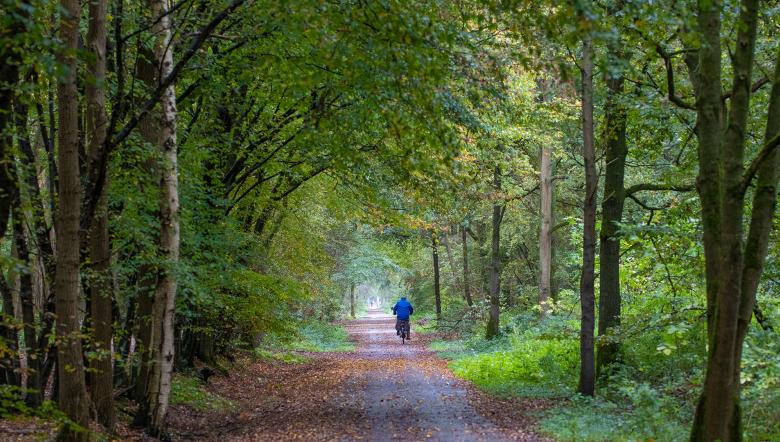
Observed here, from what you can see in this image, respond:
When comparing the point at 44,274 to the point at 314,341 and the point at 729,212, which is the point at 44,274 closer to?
the point at 729,212

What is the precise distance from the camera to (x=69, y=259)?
6.62 m

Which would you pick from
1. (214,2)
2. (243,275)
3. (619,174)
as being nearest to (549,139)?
(619,174)

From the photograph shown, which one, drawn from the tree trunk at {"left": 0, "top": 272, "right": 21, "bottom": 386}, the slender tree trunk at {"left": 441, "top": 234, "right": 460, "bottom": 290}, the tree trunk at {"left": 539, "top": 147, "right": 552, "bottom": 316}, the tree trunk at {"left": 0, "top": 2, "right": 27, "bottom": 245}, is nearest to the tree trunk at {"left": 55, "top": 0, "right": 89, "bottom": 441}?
the tree trunk at {"left": 0, "top": 2, "right": 27, "bottom": 245}

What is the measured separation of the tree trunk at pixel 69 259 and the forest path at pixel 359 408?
9.72 feet

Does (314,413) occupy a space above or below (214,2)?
below

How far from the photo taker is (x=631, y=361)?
12461 millimetres

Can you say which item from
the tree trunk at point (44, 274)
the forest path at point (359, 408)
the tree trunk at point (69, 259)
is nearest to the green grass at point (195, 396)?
the forest path at point (359, 408)

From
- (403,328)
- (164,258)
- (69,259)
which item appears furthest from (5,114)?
(403,328)

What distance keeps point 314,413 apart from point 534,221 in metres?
19.1

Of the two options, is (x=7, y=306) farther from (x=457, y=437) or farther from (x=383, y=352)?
(x=383, y=352)

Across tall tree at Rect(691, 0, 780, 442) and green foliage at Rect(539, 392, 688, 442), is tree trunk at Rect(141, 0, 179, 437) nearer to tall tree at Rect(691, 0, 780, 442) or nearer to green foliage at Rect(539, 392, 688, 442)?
green foliage at Rect(539, 392, 688, 442)

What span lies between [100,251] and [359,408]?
5.70 m

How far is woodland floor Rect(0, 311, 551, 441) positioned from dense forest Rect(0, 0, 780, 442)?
0.61 meters

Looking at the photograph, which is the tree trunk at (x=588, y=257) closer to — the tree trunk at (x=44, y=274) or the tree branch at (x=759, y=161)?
the tree branch at (x=759, y=161)
